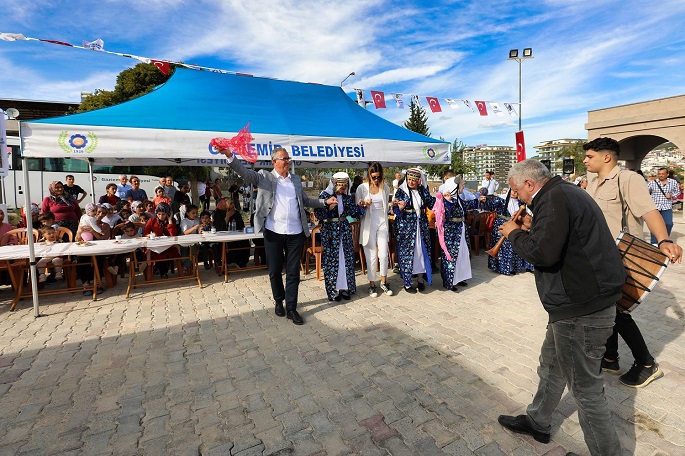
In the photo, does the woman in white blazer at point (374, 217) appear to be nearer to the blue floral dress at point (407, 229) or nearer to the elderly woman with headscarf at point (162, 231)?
the blue floral dress at point (407, 229)

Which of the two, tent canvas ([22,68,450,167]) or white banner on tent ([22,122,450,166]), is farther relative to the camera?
tent canvas ([22,68,450,167])

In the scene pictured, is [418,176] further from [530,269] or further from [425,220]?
[530,269]

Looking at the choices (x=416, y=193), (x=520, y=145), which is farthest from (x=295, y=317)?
(x=520, y=145)

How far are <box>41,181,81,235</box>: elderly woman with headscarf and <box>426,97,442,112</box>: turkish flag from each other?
876cm

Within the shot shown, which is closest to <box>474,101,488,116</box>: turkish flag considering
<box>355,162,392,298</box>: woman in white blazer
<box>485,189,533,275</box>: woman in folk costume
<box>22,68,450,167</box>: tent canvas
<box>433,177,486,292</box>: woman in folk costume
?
<box>22,68,450,167</box>: tent canvas

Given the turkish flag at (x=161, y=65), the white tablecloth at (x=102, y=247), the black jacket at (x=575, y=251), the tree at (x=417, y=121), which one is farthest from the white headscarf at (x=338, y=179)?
the tree at (x=417, y=121)

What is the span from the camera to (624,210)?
2943 millimetres

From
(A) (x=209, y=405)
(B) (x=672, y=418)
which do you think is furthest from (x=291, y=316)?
(B) (x=672, y=418)

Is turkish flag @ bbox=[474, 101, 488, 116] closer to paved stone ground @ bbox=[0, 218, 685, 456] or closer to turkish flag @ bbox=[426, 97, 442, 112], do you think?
turkish flag @ bbox=[426, 97, 442, 112]

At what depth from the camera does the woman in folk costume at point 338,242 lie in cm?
496

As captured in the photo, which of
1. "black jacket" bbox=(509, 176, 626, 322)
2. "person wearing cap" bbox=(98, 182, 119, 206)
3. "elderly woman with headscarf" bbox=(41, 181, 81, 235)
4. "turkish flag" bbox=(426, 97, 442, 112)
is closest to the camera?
"black jacket" bbox=(509, 176, 626, 322)

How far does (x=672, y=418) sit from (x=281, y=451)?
2.53 m

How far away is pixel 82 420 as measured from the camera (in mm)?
2516

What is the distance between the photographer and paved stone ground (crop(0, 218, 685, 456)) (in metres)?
2.28
